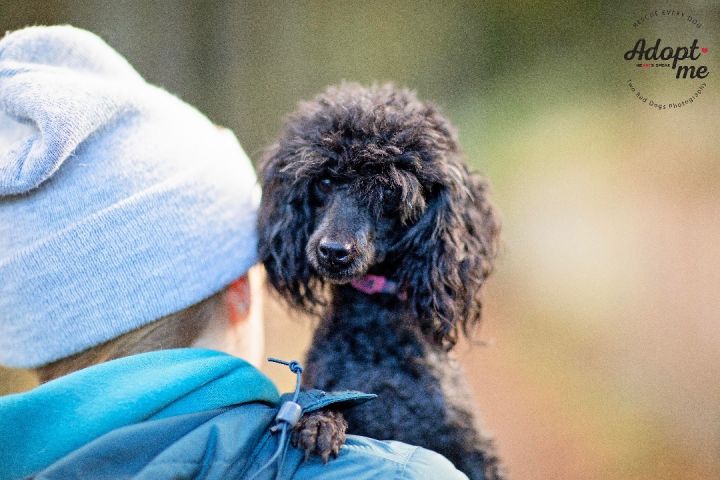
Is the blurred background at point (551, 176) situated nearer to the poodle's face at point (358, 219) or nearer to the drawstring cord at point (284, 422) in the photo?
the poodle's face at point (358, 219)

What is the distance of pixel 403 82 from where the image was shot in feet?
8.73

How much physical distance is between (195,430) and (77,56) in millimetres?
→ 727

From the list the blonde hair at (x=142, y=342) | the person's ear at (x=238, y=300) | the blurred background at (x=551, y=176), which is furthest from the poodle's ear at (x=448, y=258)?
the blurred background at (x=551, y=176)

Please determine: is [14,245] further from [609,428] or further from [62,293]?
[609,428]

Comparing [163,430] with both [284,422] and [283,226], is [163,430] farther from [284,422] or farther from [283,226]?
[283,226]

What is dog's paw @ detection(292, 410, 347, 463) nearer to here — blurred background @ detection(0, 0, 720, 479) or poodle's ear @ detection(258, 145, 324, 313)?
poodle's ear @ detection(258, 145, 324, 313)

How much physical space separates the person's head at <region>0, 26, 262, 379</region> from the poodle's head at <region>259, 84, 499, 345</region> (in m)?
0.17

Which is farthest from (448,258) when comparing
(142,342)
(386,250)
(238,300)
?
(142,342)

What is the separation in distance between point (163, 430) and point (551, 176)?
8.11 feet

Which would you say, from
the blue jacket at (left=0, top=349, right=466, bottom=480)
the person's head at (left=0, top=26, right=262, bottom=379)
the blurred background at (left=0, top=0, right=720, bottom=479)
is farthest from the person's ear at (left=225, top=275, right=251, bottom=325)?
the blurred background at (left=0, top=0, right=720, bottom=479)

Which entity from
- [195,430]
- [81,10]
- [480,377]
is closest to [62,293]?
[195,430]

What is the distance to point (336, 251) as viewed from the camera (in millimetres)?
1170

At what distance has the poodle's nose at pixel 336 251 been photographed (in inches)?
45.9

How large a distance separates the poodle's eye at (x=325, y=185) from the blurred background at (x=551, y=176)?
1.10m
